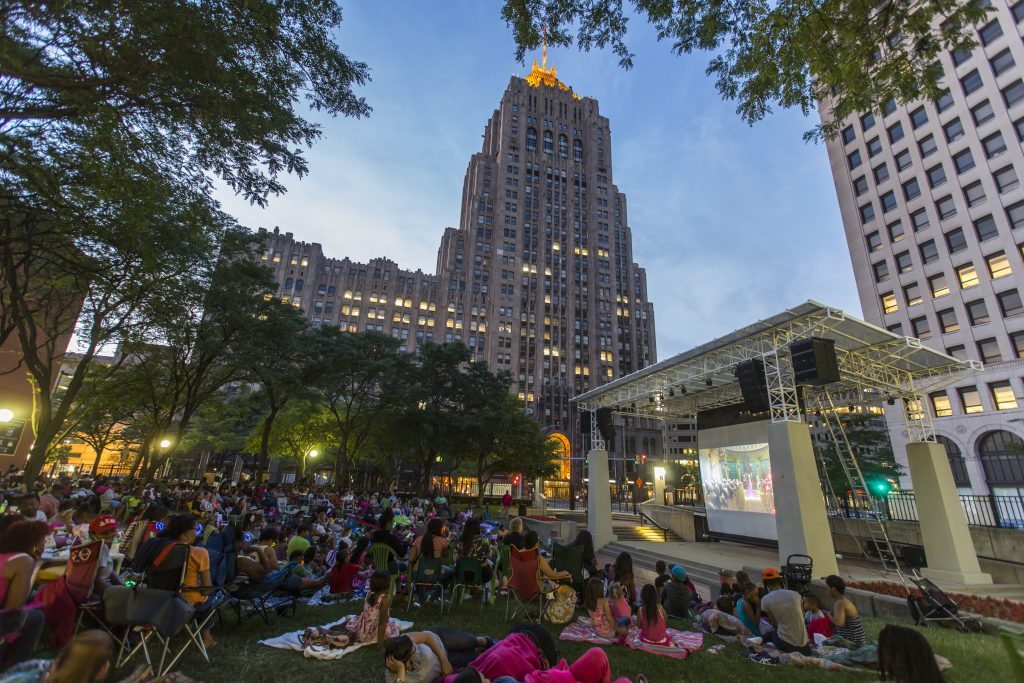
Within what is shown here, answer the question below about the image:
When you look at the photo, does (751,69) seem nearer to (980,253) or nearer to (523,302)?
(980,253)

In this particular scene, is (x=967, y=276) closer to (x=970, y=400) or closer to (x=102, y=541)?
(x=970, y=400)

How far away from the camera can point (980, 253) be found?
27781mm

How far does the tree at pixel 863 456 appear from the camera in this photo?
25.0 metres

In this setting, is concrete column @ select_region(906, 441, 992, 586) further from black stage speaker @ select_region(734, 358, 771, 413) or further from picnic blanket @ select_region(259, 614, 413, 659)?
picnic blanket @ select_region(259, 614, 413, 659)

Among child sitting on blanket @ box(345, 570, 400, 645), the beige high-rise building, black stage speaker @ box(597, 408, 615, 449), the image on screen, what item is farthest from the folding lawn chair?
the beige high-rise building

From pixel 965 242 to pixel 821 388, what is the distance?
22.4m

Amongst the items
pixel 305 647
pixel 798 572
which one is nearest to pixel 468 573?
pixel 305 647

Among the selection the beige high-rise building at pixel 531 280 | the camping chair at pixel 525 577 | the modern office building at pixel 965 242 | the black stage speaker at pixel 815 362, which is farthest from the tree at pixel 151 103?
the beige high-rise building at pixel 531 280

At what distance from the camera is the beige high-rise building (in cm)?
7700

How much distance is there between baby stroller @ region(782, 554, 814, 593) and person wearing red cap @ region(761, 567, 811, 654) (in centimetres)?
414

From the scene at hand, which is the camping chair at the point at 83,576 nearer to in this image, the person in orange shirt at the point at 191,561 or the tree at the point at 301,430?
the person in orange shirt at the point at 191,561

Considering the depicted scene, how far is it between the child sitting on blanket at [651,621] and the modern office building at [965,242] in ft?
102

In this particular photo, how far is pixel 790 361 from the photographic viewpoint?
13.9 m

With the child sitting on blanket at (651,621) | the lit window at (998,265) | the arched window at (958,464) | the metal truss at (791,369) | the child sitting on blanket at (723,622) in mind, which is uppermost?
the lit window at (998,265)
